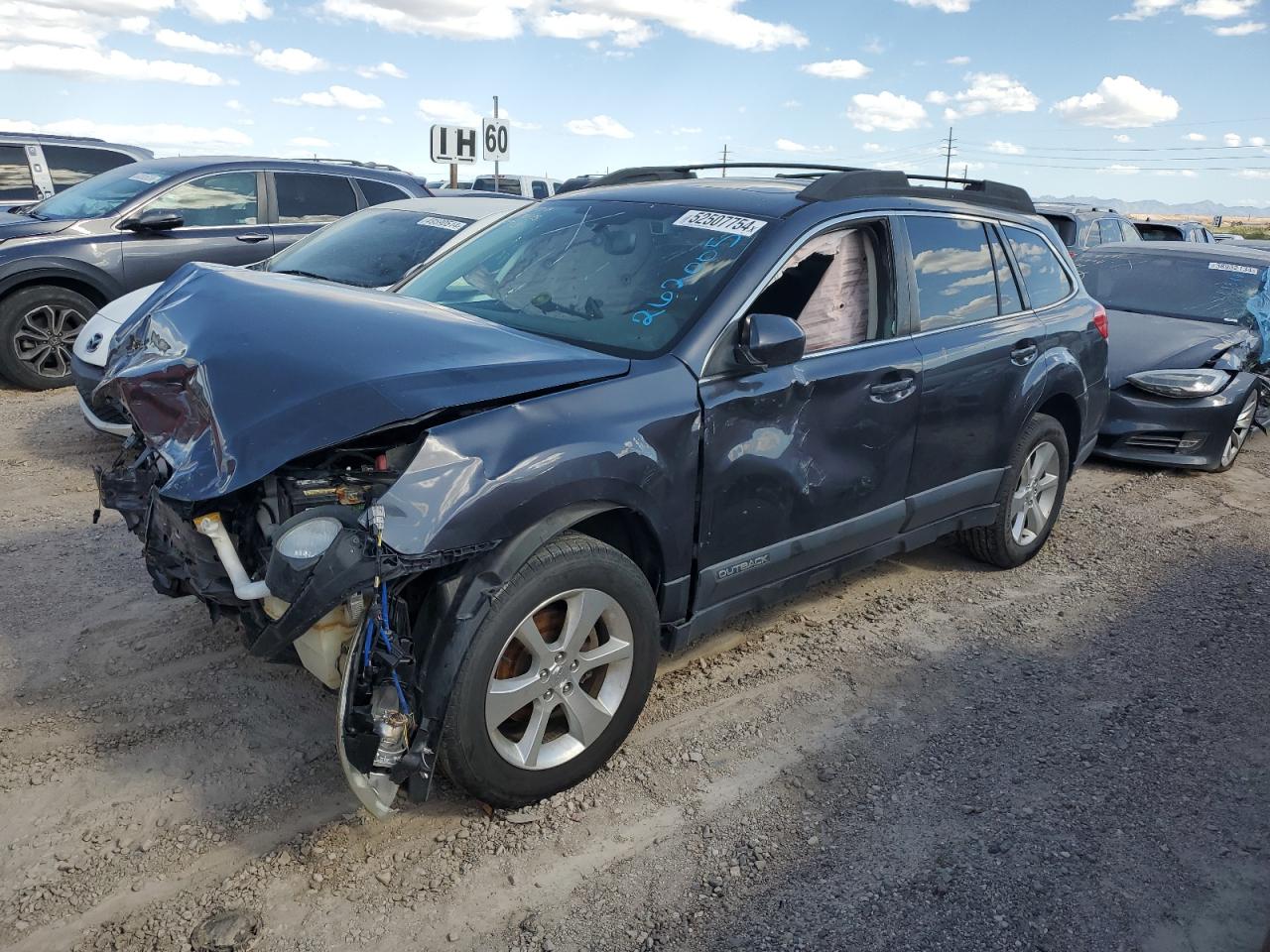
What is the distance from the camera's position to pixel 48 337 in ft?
25.4

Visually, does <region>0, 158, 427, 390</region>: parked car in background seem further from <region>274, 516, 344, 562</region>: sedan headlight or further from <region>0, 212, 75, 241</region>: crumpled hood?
<region>274, 516, 344, 562</region>: sedan headlight

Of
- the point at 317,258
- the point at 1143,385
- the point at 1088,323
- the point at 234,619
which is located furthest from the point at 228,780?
the point at 1143,385

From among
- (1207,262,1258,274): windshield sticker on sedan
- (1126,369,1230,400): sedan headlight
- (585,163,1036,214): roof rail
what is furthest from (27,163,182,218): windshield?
(1207,262,1258,274): windshield sticker on sedan

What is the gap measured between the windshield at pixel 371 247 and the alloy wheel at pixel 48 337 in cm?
247

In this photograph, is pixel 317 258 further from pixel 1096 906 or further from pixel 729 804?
pixel 1096 906

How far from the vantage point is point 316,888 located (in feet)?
8.66

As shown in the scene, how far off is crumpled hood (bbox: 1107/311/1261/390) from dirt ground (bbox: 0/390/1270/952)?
3153 millimetres

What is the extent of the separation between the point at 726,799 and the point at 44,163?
1159 centimetres

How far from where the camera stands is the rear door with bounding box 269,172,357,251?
8.55m

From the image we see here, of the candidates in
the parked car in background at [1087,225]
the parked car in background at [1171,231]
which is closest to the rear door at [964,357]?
the parked car in background at [1087,225]

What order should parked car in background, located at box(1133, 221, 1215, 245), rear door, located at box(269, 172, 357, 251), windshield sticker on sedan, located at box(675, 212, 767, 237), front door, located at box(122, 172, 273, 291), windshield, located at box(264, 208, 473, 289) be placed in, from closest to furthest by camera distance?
windshield sticker on sedan, located at box(675, 212, 767, 237), windshield, located at box(264, 208, 473, 289), front door, located at box(122, 172, 273, 291), rear door, located at box(269, 172, 357, 251), parked car in background, located at box(1133, 221, 1215, 245)

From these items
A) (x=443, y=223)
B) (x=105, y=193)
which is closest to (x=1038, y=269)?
(x=443, y=223)

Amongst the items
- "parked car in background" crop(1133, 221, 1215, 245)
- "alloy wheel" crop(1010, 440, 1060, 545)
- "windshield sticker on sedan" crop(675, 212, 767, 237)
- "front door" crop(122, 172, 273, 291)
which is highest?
"windshield sticker on sedan" crop(675, 212, 767, 237)

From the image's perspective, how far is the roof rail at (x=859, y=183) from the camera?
384 centimetres
